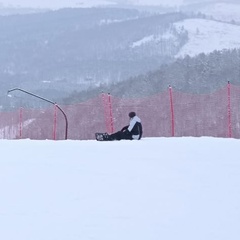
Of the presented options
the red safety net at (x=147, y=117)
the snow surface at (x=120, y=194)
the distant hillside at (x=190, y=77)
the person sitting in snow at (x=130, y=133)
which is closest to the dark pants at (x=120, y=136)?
the person sitting in snow at (x=130, y=133)

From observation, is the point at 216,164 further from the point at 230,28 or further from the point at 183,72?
the point at 230,28

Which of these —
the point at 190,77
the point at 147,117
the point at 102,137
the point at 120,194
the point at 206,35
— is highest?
the point at 206,35

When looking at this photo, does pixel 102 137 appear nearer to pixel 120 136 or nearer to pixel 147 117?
pixel 120 136

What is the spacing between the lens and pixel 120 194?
29.9 feet

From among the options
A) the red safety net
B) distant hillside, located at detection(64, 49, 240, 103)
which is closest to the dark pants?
the red safety net

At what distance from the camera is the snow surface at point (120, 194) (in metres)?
7.55

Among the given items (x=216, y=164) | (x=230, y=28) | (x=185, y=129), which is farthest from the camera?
(x=230, y=28)

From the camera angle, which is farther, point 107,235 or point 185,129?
point 185,129

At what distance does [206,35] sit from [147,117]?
136m

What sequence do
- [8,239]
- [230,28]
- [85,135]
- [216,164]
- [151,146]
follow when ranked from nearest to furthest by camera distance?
1. [8,239]
2. [216,164]
3. [151,146]
4. [85,135]
5. [230,28]

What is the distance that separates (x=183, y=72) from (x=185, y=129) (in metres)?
62.7

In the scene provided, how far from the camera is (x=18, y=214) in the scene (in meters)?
8.16

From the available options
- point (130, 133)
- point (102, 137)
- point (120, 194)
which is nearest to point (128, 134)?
point (130, 133)

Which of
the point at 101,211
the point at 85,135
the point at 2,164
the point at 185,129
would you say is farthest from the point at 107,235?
the point at 85,135
